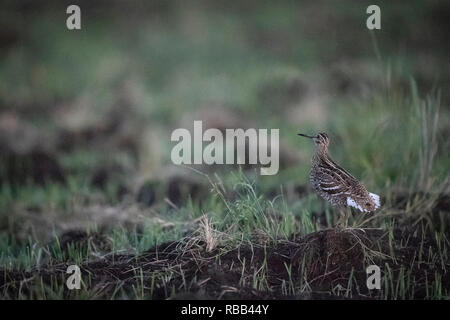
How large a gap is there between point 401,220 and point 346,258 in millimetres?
1543

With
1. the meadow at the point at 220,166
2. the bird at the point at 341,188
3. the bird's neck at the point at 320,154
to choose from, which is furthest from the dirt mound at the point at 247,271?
the bird's neck at the point at 320,154

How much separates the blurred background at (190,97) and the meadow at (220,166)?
0.11 feet

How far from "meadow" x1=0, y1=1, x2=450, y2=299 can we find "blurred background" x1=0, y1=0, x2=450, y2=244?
0.11 feet

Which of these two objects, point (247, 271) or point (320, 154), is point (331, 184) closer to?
point (320, 154)

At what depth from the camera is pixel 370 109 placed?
31.3 ft

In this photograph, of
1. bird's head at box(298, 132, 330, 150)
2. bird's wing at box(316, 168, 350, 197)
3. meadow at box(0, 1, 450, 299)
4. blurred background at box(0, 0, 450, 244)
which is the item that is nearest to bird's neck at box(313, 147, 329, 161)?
bird's head at box(298, 132, 330, 150)

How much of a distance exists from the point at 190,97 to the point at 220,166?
302 centimetres

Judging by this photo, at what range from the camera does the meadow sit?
627cm

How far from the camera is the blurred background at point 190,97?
8.84 m

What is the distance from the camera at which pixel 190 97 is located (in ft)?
42.9

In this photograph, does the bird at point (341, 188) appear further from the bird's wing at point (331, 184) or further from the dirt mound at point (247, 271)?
the dirt mound at point (247, 271)

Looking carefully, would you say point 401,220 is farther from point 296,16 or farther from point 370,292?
point 296,16

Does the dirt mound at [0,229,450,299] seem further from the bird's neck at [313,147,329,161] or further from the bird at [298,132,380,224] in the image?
the bird's neck at [313,147,329,161]
